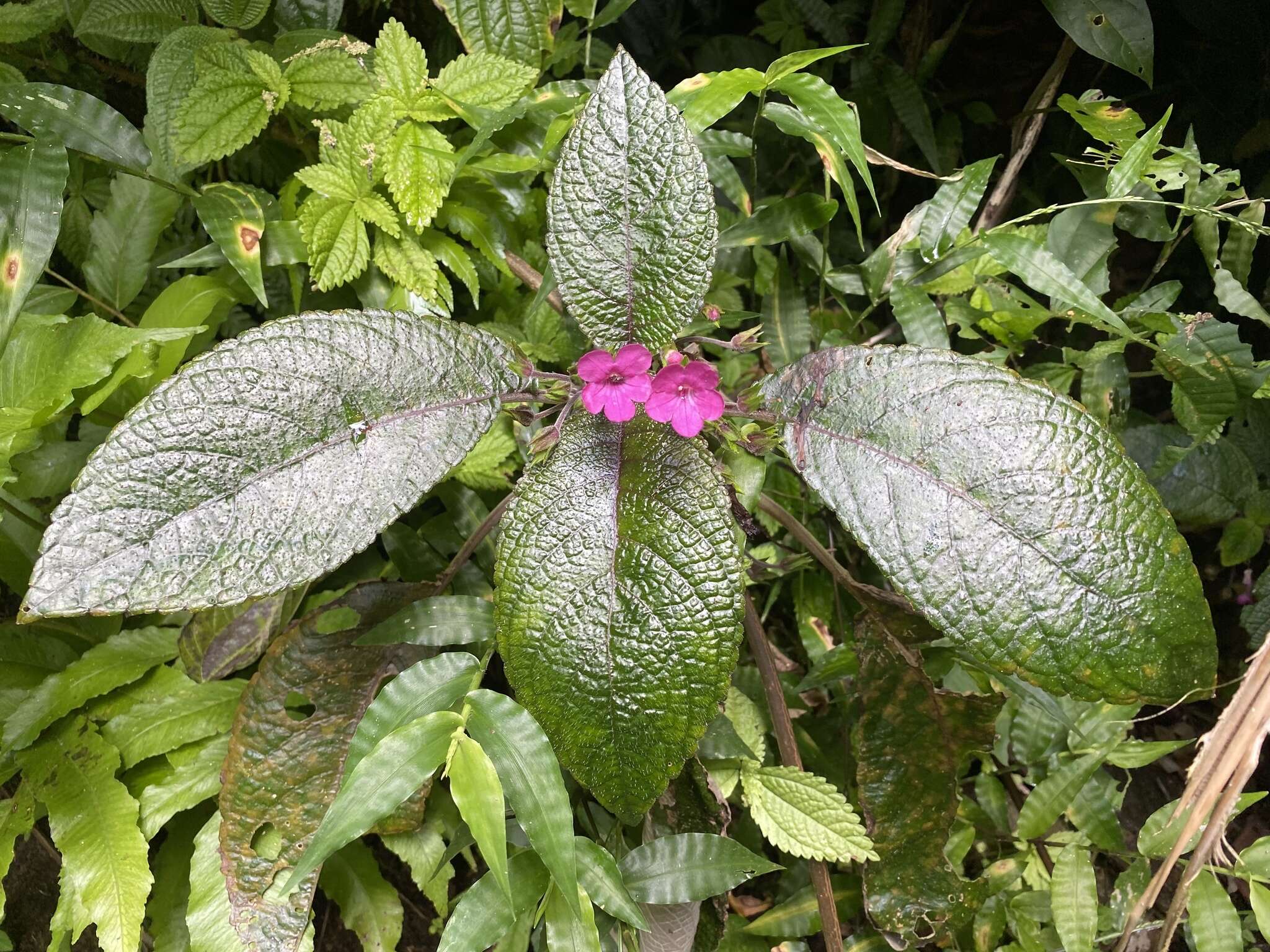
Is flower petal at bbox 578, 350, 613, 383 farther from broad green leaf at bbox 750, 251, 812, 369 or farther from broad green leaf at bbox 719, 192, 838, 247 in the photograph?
broad green leaf at bbox 750, 251, 812, 369

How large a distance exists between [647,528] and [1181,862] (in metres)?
1.11

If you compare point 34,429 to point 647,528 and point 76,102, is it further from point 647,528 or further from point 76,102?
point 647,528

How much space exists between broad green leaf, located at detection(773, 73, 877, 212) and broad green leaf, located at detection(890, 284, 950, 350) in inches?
8.3

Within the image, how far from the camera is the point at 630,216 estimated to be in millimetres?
866

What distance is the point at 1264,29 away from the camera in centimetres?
130

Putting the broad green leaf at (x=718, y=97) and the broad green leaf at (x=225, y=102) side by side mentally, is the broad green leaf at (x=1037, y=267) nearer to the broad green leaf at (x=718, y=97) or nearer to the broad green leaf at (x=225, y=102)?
the broad green leaf at (x=718, y=97)

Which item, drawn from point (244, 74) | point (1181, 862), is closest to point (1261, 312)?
point (1181, 862)

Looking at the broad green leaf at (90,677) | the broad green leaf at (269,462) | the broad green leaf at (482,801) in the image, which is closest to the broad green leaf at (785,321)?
the broad green leaf at (269,462)

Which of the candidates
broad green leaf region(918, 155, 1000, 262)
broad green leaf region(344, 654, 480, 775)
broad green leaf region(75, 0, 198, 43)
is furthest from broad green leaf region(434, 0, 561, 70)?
broad green leaf region(344, 654, 480, 775)

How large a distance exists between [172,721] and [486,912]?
0.59 meters

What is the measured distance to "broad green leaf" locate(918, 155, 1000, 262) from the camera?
3.66 ft

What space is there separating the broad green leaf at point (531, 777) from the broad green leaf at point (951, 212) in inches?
32.2

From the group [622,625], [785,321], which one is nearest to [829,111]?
[785,321]

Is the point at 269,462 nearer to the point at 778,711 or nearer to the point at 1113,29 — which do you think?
the point at 778,711
